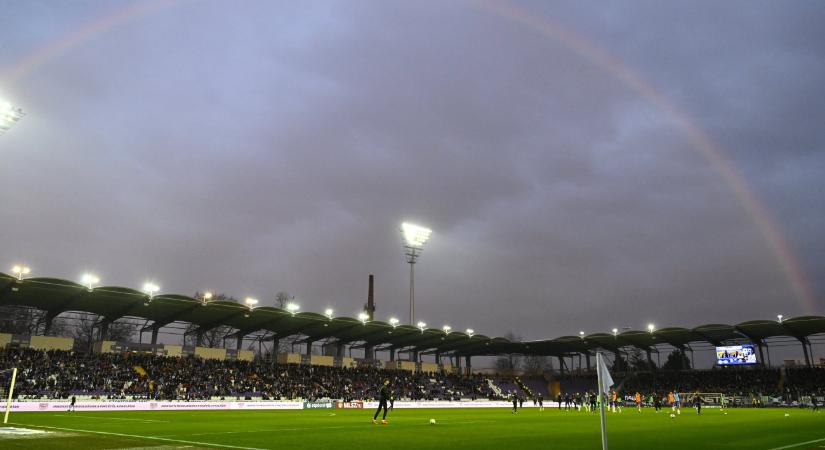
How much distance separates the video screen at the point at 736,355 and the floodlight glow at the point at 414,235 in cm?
4720

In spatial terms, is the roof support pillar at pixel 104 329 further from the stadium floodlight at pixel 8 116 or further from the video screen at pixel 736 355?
the video screen at pixel 736 355

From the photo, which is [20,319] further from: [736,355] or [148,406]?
[736,355]

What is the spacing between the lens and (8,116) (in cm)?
4334

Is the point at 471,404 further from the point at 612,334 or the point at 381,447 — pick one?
the point at 381,447

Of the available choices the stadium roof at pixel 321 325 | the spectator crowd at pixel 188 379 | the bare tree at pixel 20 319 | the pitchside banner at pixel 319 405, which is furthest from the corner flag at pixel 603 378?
the bare tree at pixel 20 319

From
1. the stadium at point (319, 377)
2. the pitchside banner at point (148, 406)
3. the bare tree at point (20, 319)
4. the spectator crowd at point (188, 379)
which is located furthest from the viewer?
the bare tree at point (20, 319)

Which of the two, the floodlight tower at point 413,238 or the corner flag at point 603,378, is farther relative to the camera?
the floodlight tower at point 413,238

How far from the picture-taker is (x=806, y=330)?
76.4 m

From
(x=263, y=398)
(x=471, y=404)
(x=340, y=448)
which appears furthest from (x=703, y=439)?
(x=471, y=404)

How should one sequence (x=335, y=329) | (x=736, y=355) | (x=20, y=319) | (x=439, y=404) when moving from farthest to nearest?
1. (x=736, y=355)
2. (x=335, y=329)
3. (x=439, y=404)
4. (x=20, y=319)

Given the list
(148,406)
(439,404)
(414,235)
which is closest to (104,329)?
(148,406)

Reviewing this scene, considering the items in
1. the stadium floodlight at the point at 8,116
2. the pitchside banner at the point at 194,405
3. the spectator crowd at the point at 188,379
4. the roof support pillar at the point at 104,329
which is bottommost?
the pitchside banner at the point at 194,405

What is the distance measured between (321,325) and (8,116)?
42.6m

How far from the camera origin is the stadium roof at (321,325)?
55.2m
